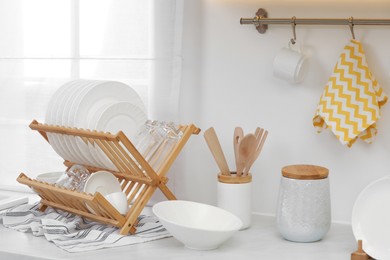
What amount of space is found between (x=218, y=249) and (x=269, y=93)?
1.70 feet

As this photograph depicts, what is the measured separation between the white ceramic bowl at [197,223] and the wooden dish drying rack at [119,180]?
0.25 ft

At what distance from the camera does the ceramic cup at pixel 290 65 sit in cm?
187

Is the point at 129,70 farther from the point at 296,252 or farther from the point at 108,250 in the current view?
the point at 296,252

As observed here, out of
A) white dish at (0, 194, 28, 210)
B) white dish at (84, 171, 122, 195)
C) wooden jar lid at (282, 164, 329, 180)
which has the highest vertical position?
wooden jar lid at (282, 164, 329, 180)

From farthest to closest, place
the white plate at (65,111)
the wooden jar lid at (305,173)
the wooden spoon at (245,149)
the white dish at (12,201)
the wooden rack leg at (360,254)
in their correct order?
the white dish at (12,201) → the white plate at (65,111) → the wooden spoon at (245,149) → the wooden jar lid at (305,173) → the wooden rack leg at (360,254)

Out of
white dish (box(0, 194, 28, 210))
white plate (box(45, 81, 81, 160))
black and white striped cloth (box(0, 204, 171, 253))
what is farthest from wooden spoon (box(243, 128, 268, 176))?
white dish (box(0, 194, 28, 210))

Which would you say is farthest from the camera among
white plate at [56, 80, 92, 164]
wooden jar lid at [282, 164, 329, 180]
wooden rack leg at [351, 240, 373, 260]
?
white plate at [56, 80, 92, 164]

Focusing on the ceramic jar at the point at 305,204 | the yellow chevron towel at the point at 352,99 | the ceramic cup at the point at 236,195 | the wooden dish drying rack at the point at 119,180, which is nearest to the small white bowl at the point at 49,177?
the wooden dish drying rack at the point at 119,180

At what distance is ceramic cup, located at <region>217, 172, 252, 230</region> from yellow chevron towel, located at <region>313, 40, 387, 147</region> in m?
0.28

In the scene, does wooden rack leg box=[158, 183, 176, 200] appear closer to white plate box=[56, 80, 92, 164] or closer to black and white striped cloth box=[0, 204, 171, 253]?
black and white striped cloth box=[0, 204, 171, 253]

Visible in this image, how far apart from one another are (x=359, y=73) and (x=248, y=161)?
37 centimetres

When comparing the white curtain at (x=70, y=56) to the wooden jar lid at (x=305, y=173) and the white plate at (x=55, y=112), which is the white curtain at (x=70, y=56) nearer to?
A: the white plate at (x=55, y=112)

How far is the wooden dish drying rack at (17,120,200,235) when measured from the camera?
69.6 inches

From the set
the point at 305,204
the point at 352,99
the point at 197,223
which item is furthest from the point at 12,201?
the point at 352,99
